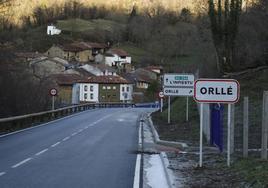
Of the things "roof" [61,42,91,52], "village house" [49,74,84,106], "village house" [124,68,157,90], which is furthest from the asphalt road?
"roof" [61,42,91,52]

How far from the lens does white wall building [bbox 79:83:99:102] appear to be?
12810cm

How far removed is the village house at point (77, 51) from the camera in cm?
18421

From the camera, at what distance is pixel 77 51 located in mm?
189125

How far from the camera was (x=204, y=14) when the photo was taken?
50844mm

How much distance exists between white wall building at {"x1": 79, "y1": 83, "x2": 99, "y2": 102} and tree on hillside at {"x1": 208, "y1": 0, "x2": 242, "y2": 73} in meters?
89.1

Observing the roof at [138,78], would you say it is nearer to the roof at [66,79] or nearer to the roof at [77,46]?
the roof at [66,79]

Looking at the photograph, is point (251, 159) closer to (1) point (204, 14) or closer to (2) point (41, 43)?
(1) point (204, 14)

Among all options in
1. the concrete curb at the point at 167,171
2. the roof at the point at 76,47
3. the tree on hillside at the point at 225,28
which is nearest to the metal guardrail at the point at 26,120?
the concrete curb at the point at 167,171

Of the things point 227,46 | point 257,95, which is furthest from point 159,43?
point 257,95

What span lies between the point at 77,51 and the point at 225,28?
152285mm

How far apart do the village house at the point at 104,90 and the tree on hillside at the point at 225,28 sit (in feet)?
287

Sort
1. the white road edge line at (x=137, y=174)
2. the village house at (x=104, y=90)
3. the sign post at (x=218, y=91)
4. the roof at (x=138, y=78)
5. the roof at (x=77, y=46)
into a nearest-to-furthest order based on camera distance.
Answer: the white road edge line at (x=137, y=174) < the sign post at (x=218, y=91) < the village house at (x=104, y=90) < the roof at (x=138, y=78) < the roof at (x=77, y=46)

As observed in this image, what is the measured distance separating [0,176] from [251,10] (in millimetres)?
29638

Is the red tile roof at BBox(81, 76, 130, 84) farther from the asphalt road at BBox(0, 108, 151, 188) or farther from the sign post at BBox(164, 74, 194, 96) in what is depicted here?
the asphalt road at BBox(0, 108, 151, 188)
